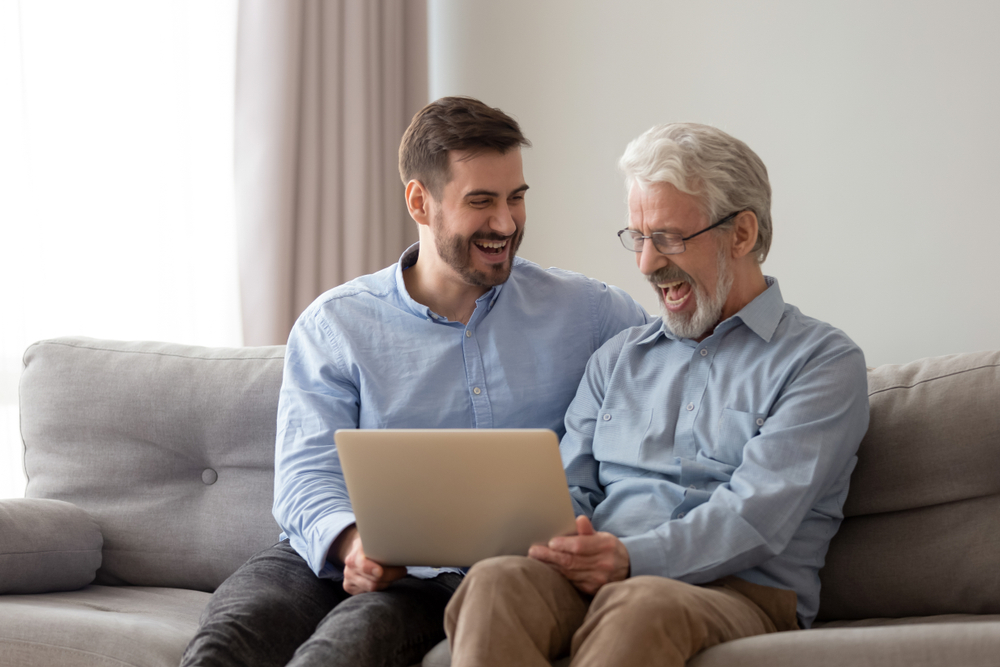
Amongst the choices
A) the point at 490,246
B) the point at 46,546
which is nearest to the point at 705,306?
the point at 490,246

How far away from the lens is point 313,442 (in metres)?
1.74

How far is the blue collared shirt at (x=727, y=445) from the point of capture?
4.53 feet

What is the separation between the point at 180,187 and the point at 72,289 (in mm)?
445

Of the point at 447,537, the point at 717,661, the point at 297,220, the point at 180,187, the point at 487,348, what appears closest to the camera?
the point at 717,661

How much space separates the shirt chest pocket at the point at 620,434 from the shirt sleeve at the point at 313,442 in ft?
1.53

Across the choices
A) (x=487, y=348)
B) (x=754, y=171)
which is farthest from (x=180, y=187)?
(x=754, y=171)

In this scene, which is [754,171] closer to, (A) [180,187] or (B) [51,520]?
(B) [51,520]

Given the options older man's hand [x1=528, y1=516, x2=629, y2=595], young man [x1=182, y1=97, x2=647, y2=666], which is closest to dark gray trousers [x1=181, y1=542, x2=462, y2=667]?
young man [x1=182, y1=97, x2=647, y2=666]

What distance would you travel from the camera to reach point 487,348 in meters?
1.85

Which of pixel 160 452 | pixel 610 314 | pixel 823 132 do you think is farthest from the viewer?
pixel 823 132

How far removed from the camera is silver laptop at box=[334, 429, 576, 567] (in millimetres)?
1231

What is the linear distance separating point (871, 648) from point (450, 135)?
1.22m

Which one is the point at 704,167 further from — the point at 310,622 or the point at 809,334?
the point at 310,622

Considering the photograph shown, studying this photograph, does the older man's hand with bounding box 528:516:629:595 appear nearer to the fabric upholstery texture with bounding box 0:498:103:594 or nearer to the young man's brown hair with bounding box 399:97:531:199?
the young man's brown hair with bounding box 399:97:531:199
